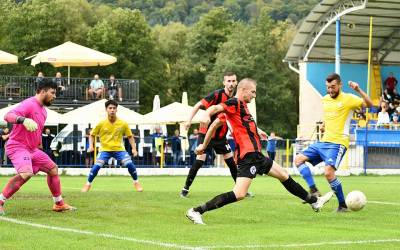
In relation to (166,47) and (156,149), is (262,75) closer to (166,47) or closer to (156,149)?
(166,47)

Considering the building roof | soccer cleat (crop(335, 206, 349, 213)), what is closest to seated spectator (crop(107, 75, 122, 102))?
the building roof

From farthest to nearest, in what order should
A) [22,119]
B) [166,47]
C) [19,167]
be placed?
[166,47], [19,167], [22,119]

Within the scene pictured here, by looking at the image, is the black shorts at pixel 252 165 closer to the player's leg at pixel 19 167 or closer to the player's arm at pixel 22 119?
the player's arm at pixel 22 119

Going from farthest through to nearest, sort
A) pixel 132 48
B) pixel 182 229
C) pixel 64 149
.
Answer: pixel 132 48, pixel 64 149, pixel 182 229

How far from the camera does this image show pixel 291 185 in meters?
12.9

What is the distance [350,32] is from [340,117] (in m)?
36.4

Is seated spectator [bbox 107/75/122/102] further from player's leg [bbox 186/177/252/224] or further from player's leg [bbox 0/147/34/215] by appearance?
player's leg [bbox 186/177/252/224]

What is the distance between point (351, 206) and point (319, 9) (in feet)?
113

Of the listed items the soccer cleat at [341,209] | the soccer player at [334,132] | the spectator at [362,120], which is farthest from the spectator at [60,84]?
the soccer cleat at [341,209]

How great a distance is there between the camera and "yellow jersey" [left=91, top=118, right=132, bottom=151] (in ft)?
60.6

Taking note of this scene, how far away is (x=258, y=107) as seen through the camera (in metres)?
82.7

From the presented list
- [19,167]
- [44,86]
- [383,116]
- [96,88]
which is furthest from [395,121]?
[19,167]

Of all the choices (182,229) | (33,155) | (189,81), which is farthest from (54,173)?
(189,81)

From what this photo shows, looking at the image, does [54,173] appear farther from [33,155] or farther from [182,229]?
[182,229]
